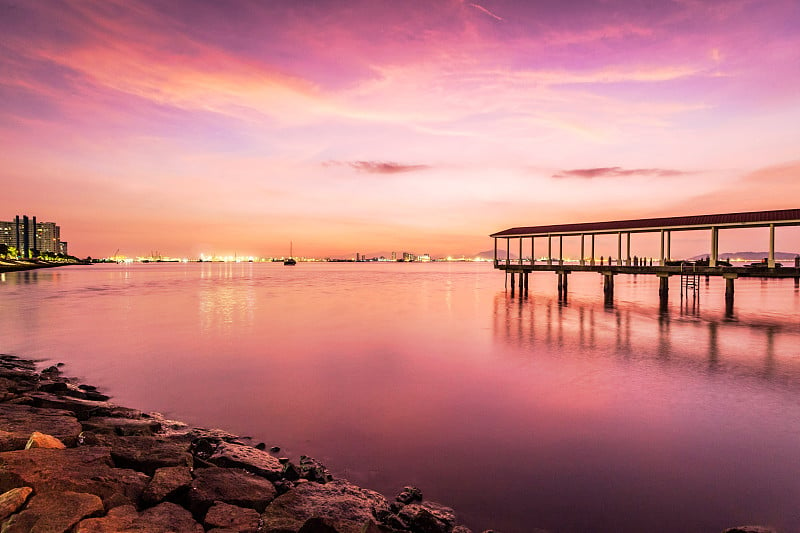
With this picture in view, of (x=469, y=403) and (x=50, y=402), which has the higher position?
(x=50, y=402)

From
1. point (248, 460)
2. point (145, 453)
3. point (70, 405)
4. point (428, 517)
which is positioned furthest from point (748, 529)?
point (70, 405)

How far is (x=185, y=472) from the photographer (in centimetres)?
623

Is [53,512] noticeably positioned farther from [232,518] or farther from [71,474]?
[232,518]

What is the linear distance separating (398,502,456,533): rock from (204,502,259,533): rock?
1.92 m

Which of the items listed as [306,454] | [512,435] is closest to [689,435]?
[512,435]

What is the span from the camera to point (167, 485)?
18.9 feet

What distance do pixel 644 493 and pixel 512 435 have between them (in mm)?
2704

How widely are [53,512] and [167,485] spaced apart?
124 centimetres

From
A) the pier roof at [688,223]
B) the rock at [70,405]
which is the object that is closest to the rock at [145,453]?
the rock at [70,405]

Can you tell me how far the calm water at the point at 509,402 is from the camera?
22.6 feet

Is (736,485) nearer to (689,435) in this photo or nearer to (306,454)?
(689,435)

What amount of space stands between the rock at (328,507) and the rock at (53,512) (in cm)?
194

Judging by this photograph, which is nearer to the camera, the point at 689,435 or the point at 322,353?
the point at 689,435

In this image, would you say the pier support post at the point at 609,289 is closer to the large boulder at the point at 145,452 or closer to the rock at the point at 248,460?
the rock at the point at 248,460
